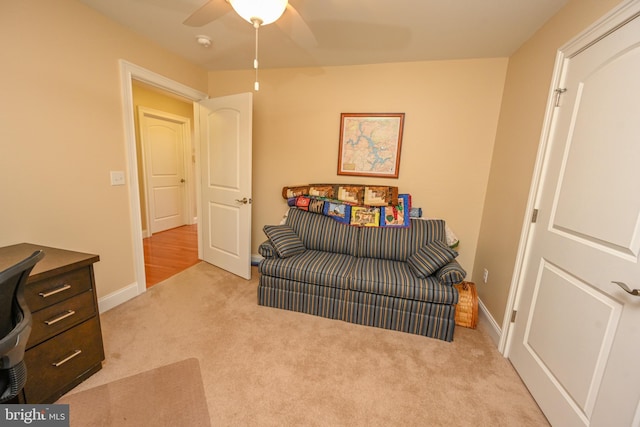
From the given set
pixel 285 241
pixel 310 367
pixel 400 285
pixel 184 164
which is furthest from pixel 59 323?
pixel 184 164

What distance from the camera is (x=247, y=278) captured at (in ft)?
9.30

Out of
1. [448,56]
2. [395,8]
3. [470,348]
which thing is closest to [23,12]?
[395,8]

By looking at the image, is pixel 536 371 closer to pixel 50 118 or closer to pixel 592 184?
pixel 592 184

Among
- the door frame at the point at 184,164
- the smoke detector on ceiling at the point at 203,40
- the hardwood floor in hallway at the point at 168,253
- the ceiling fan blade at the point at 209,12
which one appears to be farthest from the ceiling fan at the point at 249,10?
the door frame at the point at 184,164

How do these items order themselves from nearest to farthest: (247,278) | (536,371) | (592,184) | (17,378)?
1. (17,378)
2. (592,184)
3. (536,371)
4. (247,278)

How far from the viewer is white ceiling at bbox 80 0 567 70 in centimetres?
164

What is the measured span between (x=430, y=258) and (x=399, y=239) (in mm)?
407

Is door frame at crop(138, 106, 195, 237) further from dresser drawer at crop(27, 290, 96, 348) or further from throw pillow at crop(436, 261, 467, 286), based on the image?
throw pillow at crop(436, 261, 467, 286)

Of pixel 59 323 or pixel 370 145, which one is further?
pixel 370 145

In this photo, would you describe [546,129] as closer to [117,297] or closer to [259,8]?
[259,8]

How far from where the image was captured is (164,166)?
4520 millimetres

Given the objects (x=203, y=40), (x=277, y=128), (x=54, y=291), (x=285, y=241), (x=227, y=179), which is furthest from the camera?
(x=277, y=128)

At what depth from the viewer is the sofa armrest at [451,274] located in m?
1.89

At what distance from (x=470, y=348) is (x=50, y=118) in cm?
344
